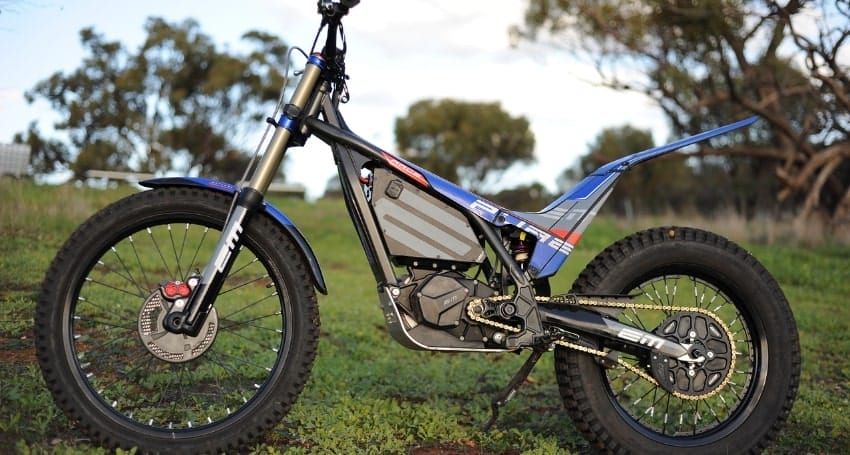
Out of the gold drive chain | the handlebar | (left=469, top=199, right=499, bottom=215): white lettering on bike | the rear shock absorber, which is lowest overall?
the gold drive chain

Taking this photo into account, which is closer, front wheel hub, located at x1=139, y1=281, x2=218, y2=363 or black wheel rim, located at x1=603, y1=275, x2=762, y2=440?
front wheel hub, located at x1=139, y1=281, x2=218, y2=363

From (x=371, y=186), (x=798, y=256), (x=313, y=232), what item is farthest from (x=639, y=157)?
(x=313, y=232)

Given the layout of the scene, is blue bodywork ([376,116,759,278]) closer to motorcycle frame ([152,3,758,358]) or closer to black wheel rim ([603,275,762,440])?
motorcycle frame ([152,3,758,358])

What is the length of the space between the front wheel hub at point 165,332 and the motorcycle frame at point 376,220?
0.20 meters

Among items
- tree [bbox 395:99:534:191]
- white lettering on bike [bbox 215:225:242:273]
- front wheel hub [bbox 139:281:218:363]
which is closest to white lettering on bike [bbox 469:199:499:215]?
white lettering on bike [bbox 215:225:242:273]

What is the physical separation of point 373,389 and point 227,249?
1.69 meters

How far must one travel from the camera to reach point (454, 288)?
3367 millimetres

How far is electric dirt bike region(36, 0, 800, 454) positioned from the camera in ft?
10.4

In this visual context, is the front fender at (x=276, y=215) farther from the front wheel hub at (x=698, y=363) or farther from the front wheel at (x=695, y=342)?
the front wheel hub at (x=698, y=363)

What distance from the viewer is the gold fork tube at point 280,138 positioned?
10.8ft

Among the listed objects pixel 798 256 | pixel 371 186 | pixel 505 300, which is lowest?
pixel 505 300

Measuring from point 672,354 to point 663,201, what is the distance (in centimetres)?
3817

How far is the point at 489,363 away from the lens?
5.64 meters

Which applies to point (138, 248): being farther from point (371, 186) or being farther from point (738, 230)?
point (738, 230)
